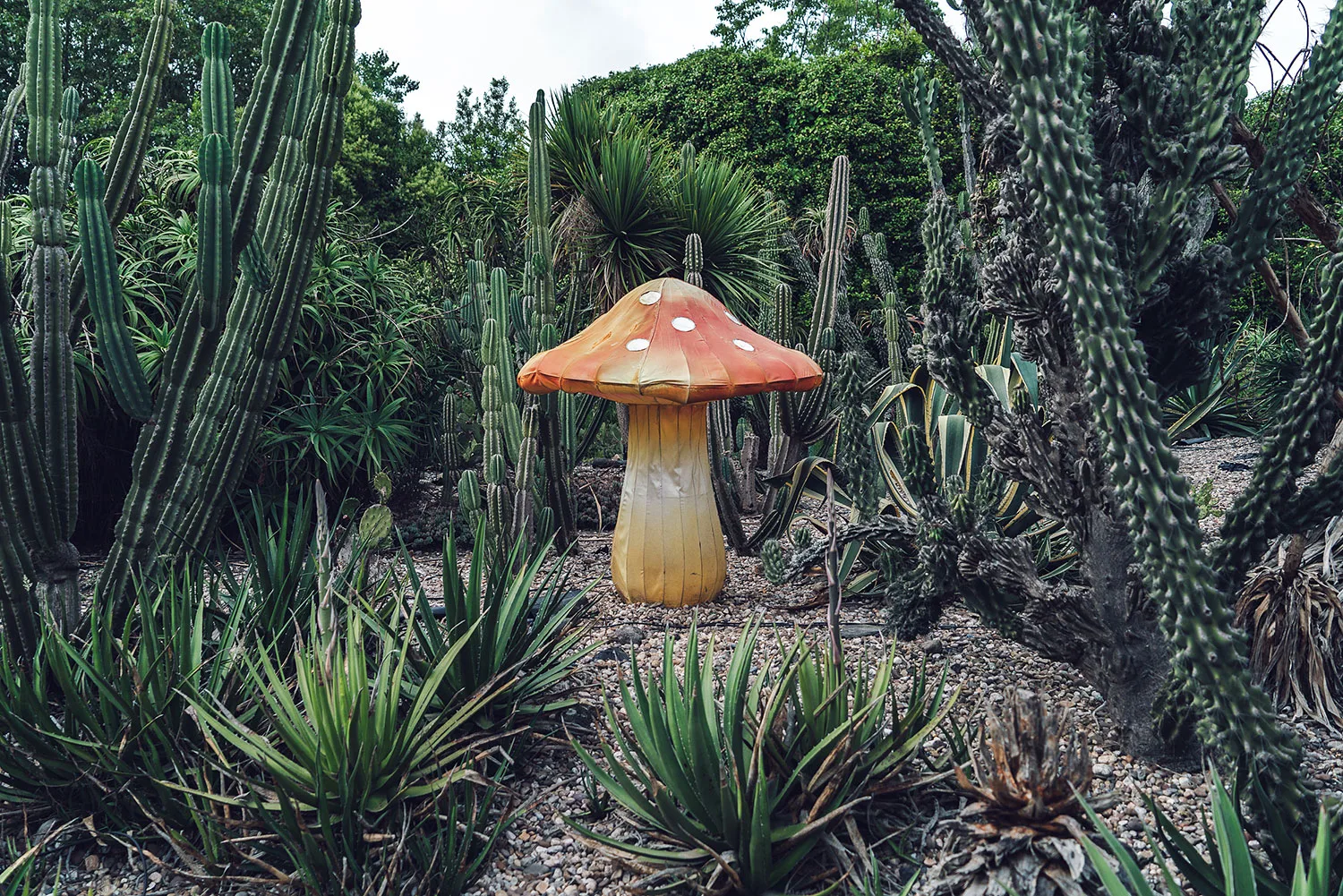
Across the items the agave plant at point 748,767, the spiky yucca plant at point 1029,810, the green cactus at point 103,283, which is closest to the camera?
the spiky yucca plant at point 1029,810

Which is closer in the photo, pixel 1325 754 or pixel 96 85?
pixel 1325 754

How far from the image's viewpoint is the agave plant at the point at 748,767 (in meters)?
1.98

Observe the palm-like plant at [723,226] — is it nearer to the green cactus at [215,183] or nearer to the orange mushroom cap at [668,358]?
the orange mushroom cap at [668,358]

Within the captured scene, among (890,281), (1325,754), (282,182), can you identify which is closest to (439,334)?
(282,182)

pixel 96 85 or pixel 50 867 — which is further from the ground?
pixel 96 85

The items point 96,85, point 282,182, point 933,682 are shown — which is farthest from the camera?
point 96,85

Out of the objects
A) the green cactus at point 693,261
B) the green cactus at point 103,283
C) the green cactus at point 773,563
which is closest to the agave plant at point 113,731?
the green cactus at point 103,283

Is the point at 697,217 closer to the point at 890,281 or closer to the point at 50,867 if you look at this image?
the point at 890,281

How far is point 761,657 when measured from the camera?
3197 millimetres

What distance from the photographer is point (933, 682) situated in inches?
116

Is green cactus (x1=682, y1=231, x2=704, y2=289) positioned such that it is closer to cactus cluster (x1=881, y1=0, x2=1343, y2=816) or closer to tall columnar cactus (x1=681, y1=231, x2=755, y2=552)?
tall columnar cactus (x1=681, y1=231, x2=755, y2=552)

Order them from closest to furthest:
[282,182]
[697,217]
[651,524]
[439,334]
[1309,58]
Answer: [1309,58] < [282,182] < [651,524] < [439,334] < [697,217]

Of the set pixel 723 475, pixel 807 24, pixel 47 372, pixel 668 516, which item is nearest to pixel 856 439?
pixel 668 516

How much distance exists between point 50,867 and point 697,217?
5.87 m
